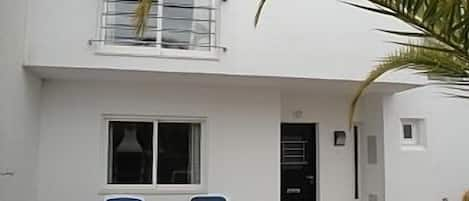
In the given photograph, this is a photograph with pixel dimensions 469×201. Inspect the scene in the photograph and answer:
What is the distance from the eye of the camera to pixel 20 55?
26.2 feet

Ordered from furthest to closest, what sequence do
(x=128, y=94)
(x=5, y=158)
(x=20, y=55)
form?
(x=128, y=94) → (x=20, y=55) → (x=5, y=158)

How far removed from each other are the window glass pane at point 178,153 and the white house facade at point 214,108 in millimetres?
18

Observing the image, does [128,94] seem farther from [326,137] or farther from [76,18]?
[326,137]

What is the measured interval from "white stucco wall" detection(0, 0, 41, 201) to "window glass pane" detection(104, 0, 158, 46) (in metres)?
1.24

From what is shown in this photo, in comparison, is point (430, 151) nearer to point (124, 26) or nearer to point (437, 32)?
point (124, 26)

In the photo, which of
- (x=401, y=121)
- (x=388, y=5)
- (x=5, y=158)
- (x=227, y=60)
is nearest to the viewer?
(x=388, y=5)

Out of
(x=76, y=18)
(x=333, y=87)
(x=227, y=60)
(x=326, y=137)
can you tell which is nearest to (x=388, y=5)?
(x=227, y=60)

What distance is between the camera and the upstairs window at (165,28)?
8.73m

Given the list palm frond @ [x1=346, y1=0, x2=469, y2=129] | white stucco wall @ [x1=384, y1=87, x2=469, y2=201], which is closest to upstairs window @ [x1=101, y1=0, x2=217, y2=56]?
white stucco wall @ [x1=384, y1=87, x2=469, y2=201]

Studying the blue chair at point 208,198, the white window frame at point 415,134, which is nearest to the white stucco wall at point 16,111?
the blue chair at point 208,198

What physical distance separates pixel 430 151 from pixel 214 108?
4215mm

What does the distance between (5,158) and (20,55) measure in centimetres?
148

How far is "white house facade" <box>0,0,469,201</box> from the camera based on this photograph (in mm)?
8375

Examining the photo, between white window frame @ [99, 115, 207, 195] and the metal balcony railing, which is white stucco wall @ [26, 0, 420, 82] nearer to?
the metal balcony railing
